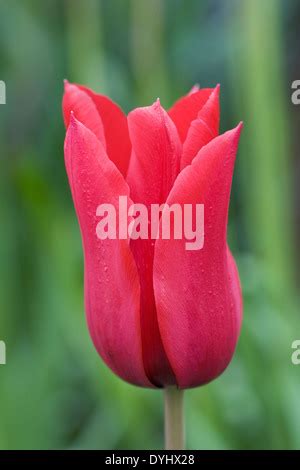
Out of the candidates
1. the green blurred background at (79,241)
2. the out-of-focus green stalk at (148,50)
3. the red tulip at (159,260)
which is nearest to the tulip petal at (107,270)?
the red tulip at (159,260)

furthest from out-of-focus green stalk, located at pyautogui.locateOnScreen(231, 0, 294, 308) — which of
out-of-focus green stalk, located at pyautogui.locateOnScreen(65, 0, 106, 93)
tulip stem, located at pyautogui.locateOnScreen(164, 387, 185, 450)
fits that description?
tulip stem, located at pyautogui.locateOnScreen(164, 387, 185, 450)

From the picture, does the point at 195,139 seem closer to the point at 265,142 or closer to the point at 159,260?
the point at 159,260

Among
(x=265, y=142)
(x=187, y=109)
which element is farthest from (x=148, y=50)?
(x=187, y=109)

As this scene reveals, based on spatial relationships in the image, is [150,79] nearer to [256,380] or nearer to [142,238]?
[256,380]

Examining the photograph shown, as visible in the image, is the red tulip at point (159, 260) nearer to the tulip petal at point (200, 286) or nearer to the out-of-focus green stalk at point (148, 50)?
the tulip petal at point (200, 286)
